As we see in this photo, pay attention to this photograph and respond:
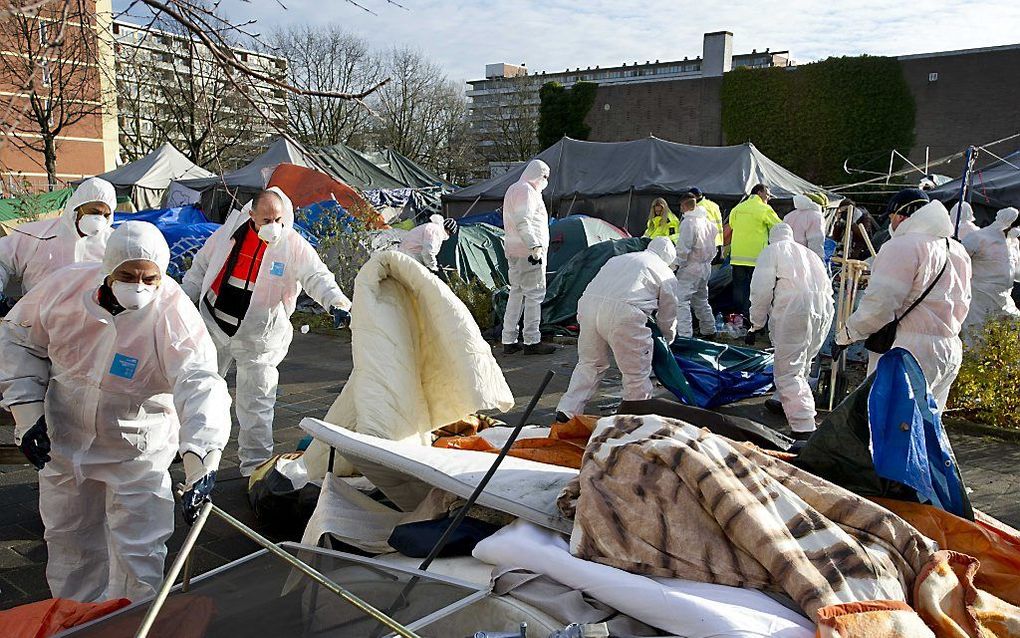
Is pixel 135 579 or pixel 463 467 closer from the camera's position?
pixel 463 467

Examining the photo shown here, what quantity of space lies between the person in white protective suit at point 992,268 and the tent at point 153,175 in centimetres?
1761

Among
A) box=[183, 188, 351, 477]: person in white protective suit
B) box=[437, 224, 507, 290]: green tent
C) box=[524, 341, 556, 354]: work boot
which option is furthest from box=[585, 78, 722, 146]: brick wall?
box=[183, 188, 351, 477]: person in white protective suit

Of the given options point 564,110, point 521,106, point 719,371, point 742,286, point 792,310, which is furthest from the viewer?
point 521,106

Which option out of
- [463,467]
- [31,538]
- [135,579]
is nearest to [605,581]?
[463,467]

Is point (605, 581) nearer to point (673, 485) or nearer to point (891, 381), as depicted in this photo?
point (673, 485)

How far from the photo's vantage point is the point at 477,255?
43.2 feet

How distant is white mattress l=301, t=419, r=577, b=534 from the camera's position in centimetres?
261

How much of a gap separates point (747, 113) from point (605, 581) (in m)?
37.2

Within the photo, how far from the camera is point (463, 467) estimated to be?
288 centimetres

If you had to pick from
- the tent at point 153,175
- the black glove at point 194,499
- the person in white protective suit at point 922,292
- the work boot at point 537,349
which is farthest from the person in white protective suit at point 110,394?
the tent at point 153,175

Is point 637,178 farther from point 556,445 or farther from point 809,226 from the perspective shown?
point 556,445

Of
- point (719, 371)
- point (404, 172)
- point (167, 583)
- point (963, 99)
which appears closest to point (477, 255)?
point (719, 371)

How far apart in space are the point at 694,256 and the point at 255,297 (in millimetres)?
6917

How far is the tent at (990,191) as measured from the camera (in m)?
14.2
